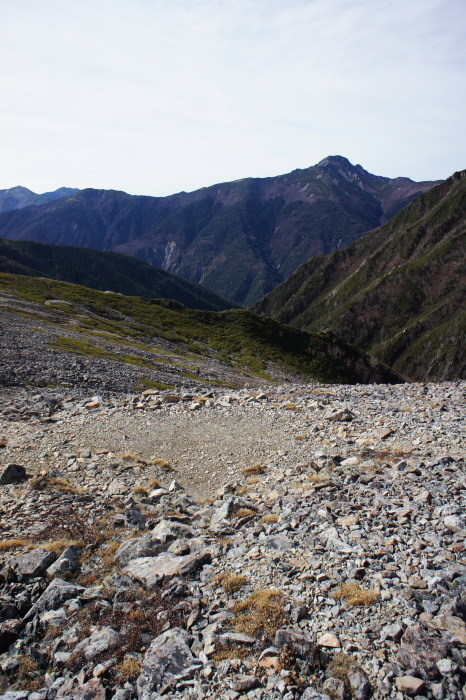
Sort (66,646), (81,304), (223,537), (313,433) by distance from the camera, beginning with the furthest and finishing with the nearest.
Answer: (81,304), (313,433), (223,537), (66,646)

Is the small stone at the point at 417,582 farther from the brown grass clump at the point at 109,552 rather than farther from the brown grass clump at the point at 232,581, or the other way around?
the brown grass clump at the point at 109,552

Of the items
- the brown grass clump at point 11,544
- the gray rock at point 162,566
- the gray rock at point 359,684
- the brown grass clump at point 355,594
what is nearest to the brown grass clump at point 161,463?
the brown grass clump at point 11,544

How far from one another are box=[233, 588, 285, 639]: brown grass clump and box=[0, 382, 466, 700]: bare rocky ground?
0.04 m

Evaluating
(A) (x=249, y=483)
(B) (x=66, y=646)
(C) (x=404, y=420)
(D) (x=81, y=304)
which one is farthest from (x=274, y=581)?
(D) (x=81, y=304)

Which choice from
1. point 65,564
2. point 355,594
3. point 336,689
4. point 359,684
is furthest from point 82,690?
point 355,594

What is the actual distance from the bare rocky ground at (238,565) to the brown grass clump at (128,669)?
23 millimetres

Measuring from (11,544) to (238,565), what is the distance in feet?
26.3

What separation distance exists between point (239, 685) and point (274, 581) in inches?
126

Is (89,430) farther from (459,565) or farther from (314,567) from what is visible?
(459,565)

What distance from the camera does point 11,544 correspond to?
46.9 ft

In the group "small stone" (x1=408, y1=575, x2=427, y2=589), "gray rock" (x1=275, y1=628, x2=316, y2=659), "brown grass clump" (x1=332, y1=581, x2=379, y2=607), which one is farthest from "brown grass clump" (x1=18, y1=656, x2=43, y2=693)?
"small stone" (x1=408, y1=575, x2=427, y2=589)

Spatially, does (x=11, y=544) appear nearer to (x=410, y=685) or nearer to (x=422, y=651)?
(x=410, y=685)

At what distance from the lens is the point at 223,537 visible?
14406 millimetres

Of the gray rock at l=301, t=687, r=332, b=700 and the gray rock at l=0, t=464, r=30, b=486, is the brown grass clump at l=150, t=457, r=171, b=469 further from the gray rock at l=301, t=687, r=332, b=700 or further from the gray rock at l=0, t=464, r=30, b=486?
the gray rock at l=301, t=687, r=332, b=700
